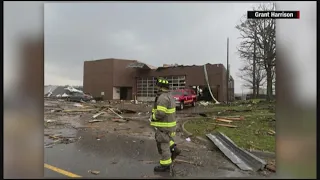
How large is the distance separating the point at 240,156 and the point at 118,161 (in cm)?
226

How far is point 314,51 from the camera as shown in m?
3.16

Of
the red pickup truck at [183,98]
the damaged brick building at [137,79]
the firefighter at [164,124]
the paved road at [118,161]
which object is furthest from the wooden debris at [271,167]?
the red pickup truck at [183,98]

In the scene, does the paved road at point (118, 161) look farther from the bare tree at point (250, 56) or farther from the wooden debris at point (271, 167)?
the bare tree at point (250, 56)

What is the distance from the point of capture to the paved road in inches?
156

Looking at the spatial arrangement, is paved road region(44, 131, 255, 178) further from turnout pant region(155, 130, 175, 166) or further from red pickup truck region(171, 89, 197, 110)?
red pickup truck region(171, 89, 197, 110)

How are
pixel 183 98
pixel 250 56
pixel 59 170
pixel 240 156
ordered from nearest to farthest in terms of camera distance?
pixel 59 170, pixel 240 156, pixel 250 56, pixel 183 98

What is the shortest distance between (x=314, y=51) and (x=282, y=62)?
0.38 m

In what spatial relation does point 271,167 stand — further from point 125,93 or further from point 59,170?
point 125,93

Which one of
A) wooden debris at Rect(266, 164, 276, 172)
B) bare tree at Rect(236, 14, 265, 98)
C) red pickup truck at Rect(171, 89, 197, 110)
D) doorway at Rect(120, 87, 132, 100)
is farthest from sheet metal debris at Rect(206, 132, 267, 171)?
red pickup truck at Rect(171, 89, 197, 110)

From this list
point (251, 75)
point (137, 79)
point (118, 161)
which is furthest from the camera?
point (137, 79)

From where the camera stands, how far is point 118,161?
4.51 metres

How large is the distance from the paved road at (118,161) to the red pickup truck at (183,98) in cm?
896

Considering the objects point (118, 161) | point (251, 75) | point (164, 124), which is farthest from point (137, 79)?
point (164, 124)

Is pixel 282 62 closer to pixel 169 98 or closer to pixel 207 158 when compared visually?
pixel 169 98
